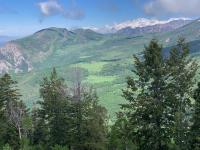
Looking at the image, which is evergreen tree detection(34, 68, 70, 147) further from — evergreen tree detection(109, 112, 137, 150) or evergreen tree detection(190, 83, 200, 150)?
evergreen tree detection(190, 83, 200, 150)

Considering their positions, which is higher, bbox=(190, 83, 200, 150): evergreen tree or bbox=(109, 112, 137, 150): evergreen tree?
bbox=(190, 83, 200, 150): evergreen tree

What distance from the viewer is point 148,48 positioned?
4812cm

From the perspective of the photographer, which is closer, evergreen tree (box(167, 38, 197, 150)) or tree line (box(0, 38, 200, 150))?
tree line (box(0, 38, 200, 150))

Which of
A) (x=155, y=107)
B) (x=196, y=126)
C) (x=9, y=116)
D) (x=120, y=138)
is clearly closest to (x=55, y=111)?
(x=9, y=116)

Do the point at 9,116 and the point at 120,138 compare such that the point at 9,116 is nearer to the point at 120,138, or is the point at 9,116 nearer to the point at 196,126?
the point at 120,138

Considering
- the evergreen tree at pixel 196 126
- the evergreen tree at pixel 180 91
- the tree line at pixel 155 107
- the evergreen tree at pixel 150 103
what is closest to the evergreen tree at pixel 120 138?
the tree line at pixel 155 107

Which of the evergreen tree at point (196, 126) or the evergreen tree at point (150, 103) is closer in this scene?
the evergreen tree at point (196, 126)

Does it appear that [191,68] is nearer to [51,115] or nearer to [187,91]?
[187,91]

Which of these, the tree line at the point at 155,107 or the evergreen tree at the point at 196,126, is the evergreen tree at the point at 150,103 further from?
the evergreen tree at the point at 196,126

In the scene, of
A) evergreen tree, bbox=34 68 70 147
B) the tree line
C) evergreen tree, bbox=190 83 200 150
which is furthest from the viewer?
evergreen tree, bbox=34 68 70 147

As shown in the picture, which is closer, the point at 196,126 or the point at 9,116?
the point at 196,126

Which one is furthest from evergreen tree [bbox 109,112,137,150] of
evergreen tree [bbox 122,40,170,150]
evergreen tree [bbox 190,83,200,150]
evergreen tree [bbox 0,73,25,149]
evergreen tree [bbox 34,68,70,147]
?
evergreen tree [bbox 0,73,25,149]

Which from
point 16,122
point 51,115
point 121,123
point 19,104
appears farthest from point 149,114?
point 19,104

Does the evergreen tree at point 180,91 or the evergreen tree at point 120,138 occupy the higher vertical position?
the evergreen tree at point 180,91
